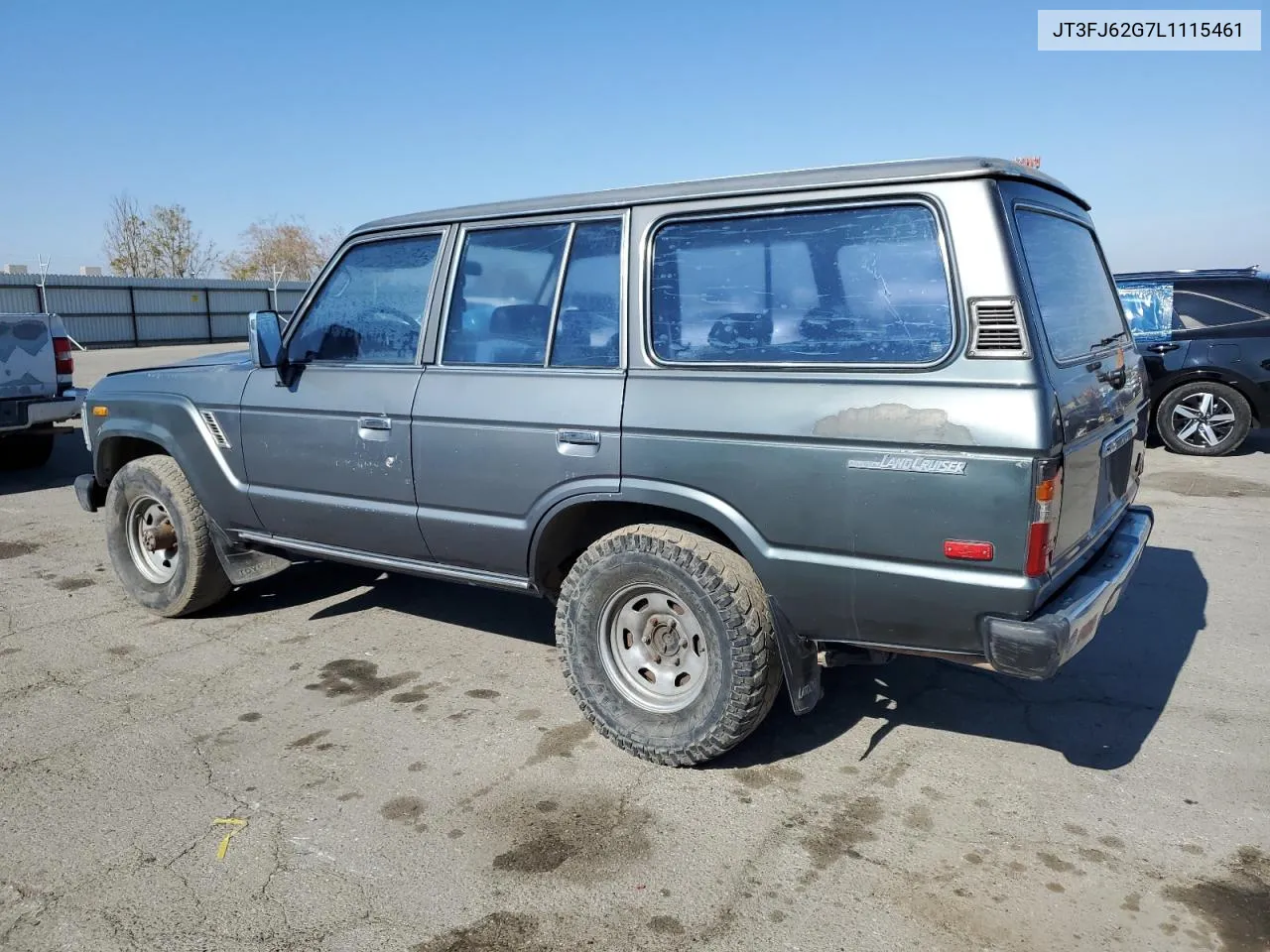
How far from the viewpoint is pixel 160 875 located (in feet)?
9.40

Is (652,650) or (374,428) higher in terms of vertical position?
(374,428)

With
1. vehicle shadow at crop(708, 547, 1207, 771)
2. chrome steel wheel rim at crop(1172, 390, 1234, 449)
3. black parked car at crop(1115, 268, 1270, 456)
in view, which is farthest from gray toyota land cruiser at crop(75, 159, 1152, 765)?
chrome steel wheel rim at crop(1172, 390, 1234, 449)

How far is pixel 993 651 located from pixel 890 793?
75 cm

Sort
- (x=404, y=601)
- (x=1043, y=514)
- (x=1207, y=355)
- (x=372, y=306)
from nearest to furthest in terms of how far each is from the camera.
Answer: (x=1043, y=514), (x=372, y=306), (x=404, y=601), (x=1207, y=355)

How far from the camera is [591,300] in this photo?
3705 mm

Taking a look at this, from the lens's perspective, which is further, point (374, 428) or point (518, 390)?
point (374, 428)

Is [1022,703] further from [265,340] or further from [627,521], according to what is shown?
[265,340]

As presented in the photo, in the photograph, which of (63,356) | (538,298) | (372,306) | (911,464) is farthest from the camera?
(63,356)

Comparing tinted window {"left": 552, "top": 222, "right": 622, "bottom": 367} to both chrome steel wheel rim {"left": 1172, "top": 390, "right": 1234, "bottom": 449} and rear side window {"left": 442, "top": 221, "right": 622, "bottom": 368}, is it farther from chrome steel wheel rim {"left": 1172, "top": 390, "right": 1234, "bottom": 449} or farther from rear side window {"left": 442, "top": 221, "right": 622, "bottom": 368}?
chrome steel wheel rim {"left": 1172, "top": 390, "right": 1234, "bottom": 449}

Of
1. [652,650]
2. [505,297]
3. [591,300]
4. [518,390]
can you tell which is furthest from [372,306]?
[652,650]

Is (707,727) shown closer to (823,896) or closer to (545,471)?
(823,896)

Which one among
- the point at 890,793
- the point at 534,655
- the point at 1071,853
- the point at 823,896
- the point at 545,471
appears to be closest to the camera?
the point at 823,896

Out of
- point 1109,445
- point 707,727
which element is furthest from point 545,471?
point 1109,445

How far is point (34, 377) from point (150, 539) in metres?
4.79
